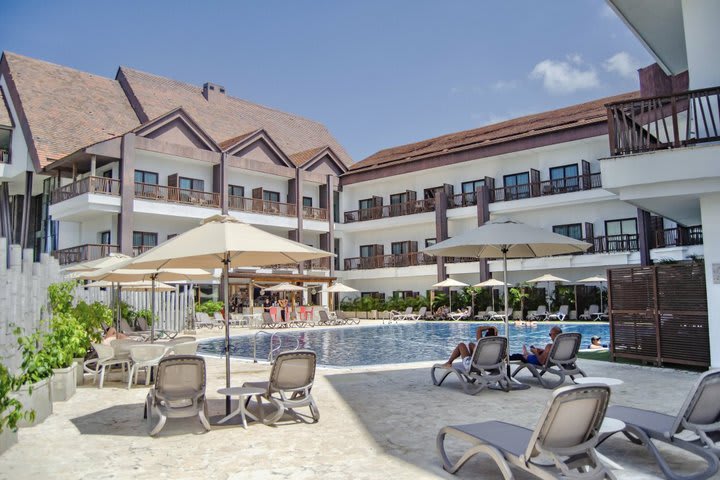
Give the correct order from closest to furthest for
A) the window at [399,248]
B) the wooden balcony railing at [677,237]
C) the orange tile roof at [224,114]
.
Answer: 1. the wooden balcony railing at [677,237]
2. the orange tile roof at [224,114]
3. the window at [399,248]

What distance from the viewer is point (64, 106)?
99.6 feet

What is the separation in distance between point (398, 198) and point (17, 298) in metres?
32.0

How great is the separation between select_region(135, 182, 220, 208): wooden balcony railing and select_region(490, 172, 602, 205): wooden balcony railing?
1526cm

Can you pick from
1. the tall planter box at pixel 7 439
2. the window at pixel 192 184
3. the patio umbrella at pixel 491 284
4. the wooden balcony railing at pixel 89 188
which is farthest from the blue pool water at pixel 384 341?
the window at pixel 192 184

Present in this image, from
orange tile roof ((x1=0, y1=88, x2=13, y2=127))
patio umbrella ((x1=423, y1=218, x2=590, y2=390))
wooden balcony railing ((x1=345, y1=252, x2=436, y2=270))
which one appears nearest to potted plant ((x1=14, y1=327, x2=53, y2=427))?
patio umbrella ((x1=423, y1=218, x2=590, y2=390))

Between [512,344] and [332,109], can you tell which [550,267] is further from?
[332,109]

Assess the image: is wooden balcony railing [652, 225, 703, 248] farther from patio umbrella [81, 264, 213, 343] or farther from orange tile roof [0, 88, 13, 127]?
orange tile roof [0, 88, 13, 127]

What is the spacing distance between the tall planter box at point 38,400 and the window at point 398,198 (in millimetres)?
30788

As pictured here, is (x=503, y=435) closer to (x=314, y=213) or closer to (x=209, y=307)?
(x=209, y=307)

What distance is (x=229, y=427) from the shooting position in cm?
657

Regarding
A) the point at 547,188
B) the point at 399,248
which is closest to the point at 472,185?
the point at 547,188

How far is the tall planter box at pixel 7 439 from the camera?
17.8ft

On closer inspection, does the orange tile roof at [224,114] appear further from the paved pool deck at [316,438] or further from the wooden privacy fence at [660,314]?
the paved pool deck at [316,438]

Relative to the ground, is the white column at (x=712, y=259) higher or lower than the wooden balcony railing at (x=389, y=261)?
lower
